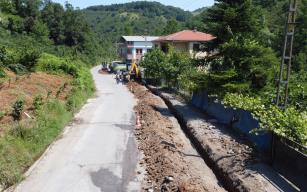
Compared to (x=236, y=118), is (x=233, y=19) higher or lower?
higher

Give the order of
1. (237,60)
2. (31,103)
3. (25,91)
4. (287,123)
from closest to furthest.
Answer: (287,123) → (237,60) → (31,103) → (25,91)

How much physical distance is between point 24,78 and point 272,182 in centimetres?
2150

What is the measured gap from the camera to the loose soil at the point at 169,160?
40.0 ft

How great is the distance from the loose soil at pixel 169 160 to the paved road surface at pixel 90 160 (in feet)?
1.76

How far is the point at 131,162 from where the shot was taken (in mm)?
15078

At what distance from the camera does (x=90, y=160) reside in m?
15.2

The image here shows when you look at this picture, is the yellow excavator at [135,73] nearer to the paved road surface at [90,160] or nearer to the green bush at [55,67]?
the green bush at [55,67]

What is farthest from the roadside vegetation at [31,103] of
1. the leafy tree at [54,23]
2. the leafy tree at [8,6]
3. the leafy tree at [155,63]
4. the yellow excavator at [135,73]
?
the leafy tree at [54,23]

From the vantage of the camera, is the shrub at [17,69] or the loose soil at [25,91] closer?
the loose soil at [25,91]

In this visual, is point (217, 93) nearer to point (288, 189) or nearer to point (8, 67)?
point (288, 189)

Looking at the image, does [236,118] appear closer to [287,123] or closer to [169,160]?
[169,160]

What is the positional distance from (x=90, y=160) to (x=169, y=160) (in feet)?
10.3

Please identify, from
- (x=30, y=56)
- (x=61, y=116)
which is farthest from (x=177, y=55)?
(x=61, y=116)

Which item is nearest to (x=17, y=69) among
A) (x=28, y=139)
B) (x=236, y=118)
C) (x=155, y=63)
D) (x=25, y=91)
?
(x=25, y=91)
